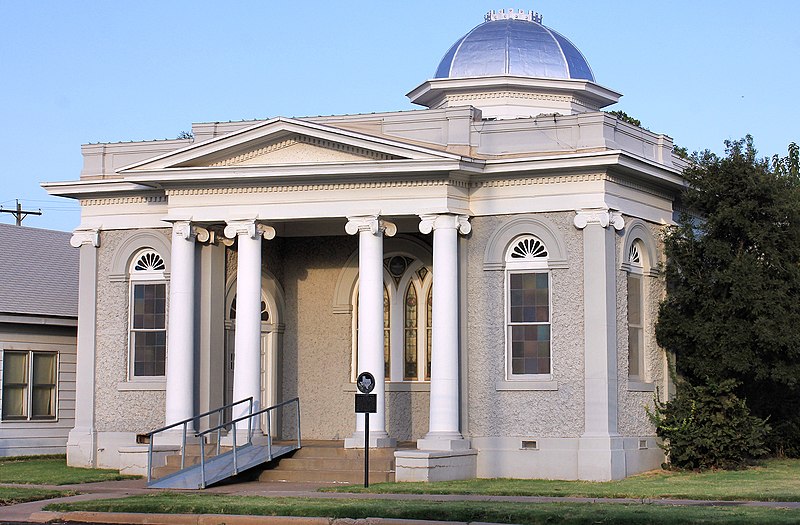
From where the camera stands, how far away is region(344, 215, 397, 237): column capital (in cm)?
2598

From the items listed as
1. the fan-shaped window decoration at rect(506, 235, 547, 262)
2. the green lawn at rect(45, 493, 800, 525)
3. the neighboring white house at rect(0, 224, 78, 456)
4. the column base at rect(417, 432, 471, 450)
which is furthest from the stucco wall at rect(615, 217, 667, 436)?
the neighboring white house at rect(0, 224, 78, 456)

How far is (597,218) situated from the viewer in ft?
A: 83.0

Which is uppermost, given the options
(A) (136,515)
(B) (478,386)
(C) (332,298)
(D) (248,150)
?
(D) (248,150)

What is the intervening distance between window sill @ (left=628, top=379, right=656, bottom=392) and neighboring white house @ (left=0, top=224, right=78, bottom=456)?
14586mm

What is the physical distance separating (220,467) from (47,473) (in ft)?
14.4

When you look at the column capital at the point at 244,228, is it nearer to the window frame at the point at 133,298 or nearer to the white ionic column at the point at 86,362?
the window frame at the point at 133,298

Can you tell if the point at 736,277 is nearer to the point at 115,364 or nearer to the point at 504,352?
the point at 504,352

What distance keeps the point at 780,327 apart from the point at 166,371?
1238 cm

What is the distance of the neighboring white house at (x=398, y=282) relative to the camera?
25.4m

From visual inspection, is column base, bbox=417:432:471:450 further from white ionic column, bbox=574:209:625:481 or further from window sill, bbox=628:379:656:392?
window sill, bbox=628:379:656:392

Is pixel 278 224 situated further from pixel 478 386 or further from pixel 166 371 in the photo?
pixel 478 386

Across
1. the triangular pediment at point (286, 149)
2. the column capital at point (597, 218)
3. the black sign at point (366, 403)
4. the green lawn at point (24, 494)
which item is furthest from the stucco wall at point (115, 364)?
the column capital at point (597, 218)

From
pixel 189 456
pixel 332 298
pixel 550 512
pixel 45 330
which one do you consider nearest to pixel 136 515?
pixel 550 512

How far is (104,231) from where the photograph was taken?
2936 cm
